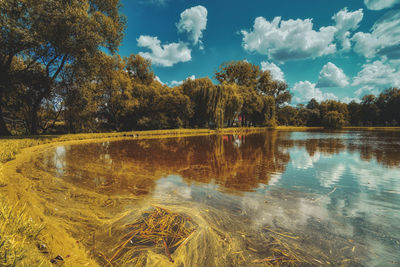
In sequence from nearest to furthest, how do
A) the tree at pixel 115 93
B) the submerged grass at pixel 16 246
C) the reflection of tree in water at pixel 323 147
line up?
the submerged grass at pixel 16 246 → the reflection of tree in water at pixel 323 147 → the tree at pixel 115 93

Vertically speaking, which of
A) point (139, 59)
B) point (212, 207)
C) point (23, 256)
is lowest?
point (212, 207)

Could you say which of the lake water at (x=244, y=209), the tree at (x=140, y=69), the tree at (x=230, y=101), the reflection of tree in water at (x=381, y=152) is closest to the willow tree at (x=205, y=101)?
the tree at (x=230, y=101)

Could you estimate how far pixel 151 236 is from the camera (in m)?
2.19

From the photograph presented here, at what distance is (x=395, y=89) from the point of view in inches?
A: 1751

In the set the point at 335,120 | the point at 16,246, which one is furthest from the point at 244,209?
the point at 335,120

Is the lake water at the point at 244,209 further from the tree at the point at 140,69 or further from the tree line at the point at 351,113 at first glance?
the tree line at the point at 351,113

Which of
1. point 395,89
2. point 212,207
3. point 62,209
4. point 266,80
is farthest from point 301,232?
point 395,89

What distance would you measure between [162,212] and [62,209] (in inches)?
73.9

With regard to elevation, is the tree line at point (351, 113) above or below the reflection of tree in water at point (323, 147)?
above

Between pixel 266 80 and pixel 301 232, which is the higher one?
pixel 266 80

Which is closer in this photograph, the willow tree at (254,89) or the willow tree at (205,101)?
the willow tree at (205,101)

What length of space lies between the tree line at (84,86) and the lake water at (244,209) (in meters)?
12.5

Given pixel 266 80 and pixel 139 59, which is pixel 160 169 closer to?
pixel 139 59

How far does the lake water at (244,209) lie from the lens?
6.26 ft
